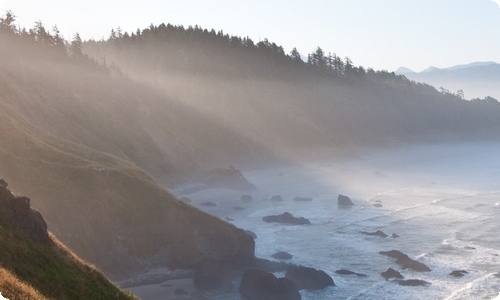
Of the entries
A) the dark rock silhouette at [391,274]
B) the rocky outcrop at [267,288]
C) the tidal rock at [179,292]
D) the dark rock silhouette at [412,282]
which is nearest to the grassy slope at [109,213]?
the tidal rock at [179,292]

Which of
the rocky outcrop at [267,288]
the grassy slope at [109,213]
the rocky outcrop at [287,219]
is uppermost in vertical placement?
the grassy slope at [109,213]

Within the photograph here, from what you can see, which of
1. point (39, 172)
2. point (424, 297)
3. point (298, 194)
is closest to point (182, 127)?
point (298, 194)

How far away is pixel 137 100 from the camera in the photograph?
4547 inches

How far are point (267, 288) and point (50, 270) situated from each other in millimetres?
22656

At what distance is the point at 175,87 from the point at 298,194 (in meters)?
57.3

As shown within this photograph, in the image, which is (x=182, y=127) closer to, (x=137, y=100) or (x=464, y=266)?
(x=137, y=100)

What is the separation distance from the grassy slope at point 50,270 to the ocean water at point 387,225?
911 inches

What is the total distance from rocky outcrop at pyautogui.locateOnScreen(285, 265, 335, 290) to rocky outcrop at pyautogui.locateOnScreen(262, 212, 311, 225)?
2336cm

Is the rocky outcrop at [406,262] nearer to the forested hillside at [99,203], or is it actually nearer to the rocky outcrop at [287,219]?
the forested hillside at [99,203]

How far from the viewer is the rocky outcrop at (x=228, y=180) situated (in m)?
97.0

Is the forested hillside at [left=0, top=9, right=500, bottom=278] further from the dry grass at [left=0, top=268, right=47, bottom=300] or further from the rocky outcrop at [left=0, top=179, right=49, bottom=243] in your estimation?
the dry grass at [left=0, top=268, right=47, bottom=300]

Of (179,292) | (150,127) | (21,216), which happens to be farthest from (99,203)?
(150,127)

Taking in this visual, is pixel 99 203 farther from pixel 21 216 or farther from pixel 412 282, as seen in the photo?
pixel 412 282

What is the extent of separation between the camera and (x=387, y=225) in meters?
71.6
